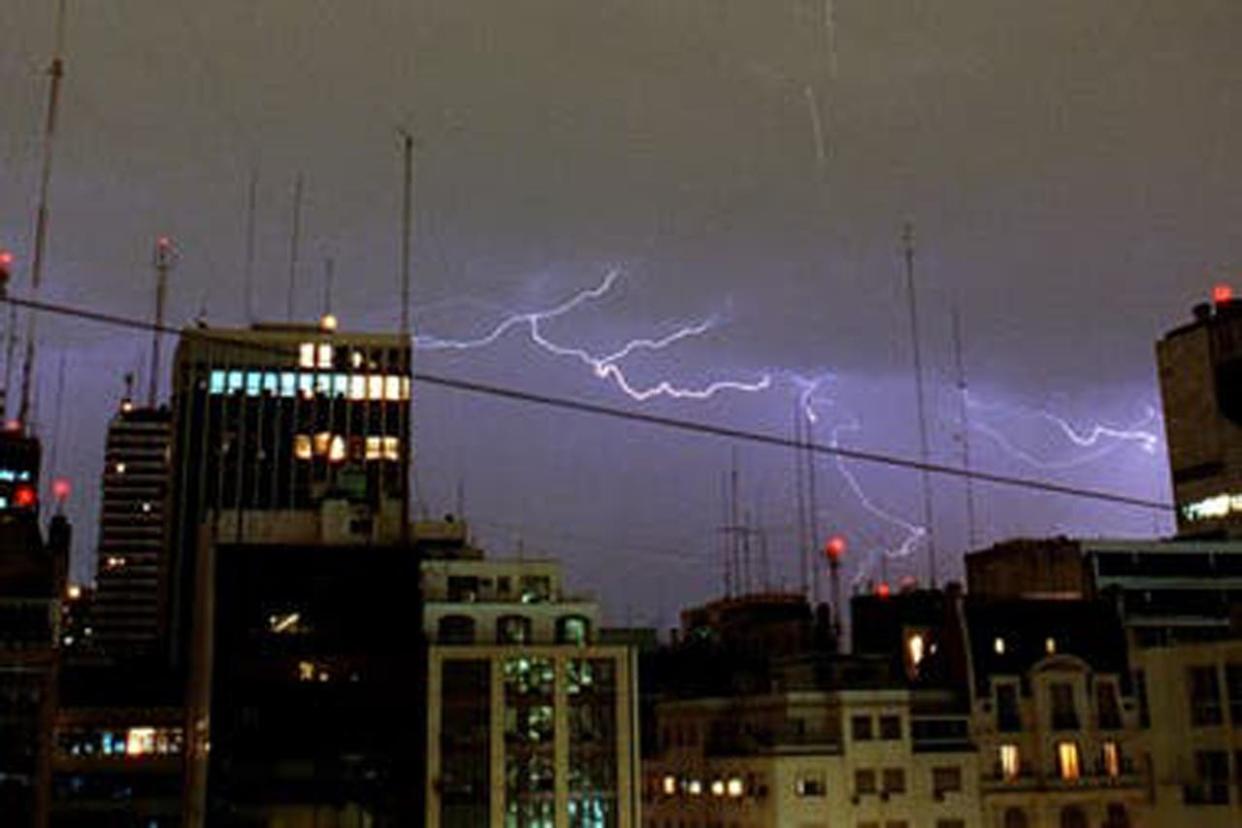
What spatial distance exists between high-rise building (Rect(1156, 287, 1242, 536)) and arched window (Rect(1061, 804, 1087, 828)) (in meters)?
49.2

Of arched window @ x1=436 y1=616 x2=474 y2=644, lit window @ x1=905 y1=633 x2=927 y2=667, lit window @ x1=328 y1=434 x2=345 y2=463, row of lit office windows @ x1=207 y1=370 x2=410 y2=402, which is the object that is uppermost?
row of lit office windows @ x1=207 y1=370 x2=410 y2=402

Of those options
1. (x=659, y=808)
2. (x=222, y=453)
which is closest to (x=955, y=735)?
(x=659, y=808)

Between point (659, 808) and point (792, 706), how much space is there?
30.7 ft

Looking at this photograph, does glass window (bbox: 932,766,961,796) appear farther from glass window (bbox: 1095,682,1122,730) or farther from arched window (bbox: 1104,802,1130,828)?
glass window (bbox: 1095,682,1122,730)

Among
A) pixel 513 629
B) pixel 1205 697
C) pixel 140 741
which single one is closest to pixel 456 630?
pixel 513 629

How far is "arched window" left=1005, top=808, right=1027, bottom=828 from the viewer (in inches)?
2032

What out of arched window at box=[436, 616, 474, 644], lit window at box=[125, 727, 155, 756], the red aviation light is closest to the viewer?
arched window at box=[436, 616, 474, 644]

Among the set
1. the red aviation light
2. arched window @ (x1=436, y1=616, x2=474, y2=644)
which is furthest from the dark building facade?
the red aviation light

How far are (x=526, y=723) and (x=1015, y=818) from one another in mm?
18440

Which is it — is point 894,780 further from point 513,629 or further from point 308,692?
point 308,692

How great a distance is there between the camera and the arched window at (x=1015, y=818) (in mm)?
51625

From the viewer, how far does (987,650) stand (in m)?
54.0

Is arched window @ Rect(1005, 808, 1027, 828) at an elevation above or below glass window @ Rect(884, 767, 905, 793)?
below

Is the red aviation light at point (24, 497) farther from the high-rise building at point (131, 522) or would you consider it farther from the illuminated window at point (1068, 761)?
the illuminated window at point (1068, 761)
